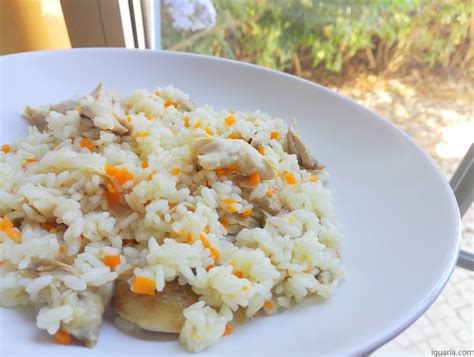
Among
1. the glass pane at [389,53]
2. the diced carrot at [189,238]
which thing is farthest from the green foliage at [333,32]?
the diced carrot at [189,238]

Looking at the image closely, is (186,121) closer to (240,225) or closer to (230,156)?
(230,156)

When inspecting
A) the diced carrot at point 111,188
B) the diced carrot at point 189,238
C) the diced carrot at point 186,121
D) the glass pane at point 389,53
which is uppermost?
the diced carrot at point 111,188

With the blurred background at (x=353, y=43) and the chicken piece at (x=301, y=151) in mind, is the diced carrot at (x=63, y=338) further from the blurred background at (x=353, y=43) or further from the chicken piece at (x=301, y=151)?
the blurred background at (x=353, y=43)

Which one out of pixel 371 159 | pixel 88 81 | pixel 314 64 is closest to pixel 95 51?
pixel 88 81

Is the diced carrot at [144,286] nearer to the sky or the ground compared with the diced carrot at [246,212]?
nearer to the sky

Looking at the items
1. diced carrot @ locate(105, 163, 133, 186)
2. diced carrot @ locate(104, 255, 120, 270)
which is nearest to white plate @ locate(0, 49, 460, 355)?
diced carrot @ locate(104, 255, 120, 270)

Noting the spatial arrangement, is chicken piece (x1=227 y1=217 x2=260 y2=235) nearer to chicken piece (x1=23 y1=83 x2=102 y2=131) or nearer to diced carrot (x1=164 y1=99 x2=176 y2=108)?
diced carrot (x1=164 y1=99 x2=176 y2=108)
